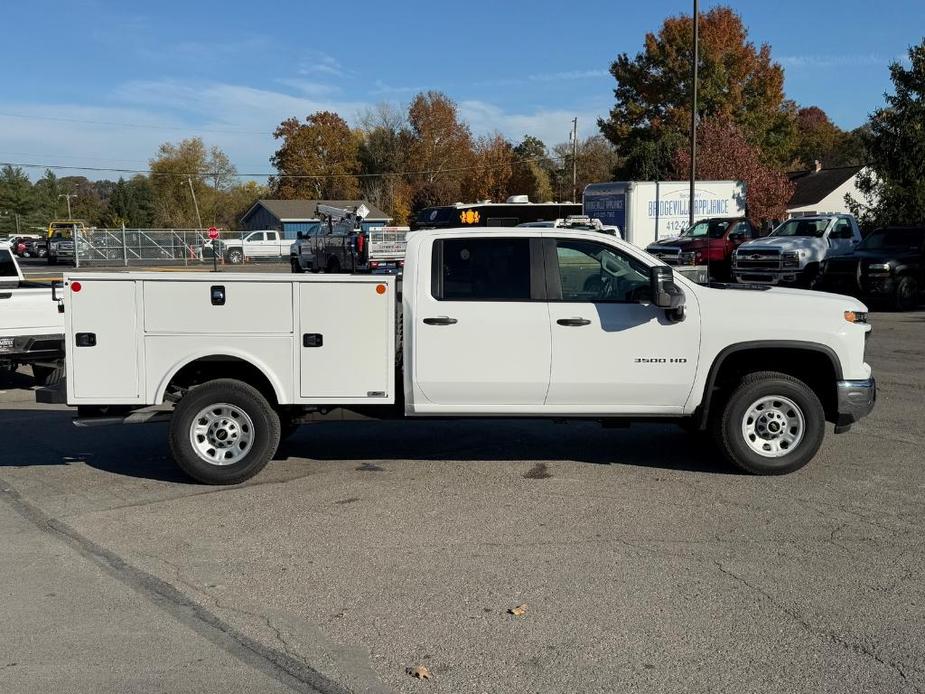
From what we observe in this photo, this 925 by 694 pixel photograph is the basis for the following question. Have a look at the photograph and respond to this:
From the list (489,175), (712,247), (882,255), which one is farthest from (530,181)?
(882,255)

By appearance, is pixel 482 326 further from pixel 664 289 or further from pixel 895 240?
pixel 895 240

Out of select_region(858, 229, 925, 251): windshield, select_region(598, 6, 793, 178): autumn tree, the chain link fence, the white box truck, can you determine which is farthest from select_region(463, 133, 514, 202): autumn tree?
select_region(858, 229, 925, 251): windshield

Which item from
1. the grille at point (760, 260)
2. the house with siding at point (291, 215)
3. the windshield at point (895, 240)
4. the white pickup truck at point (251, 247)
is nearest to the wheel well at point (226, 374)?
the windshield at point (895, 240)

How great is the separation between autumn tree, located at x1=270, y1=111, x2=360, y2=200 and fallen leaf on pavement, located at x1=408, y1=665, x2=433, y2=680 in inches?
3311

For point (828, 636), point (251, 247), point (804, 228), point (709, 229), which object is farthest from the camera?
point (251, 247)

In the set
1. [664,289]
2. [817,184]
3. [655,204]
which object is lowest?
[664,289]

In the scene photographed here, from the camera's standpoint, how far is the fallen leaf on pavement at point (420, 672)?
402 cm

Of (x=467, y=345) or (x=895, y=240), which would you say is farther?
(x=895, y=240)

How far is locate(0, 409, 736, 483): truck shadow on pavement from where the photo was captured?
786 cm

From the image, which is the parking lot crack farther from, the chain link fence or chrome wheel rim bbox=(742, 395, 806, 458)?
the chain link fence

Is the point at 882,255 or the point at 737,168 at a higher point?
the point at 737,168

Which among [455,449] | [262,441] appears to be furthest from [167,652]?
[455,449]

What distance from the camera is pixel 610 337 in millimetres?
7066

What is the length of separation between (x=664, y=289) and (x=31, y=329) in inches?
315
